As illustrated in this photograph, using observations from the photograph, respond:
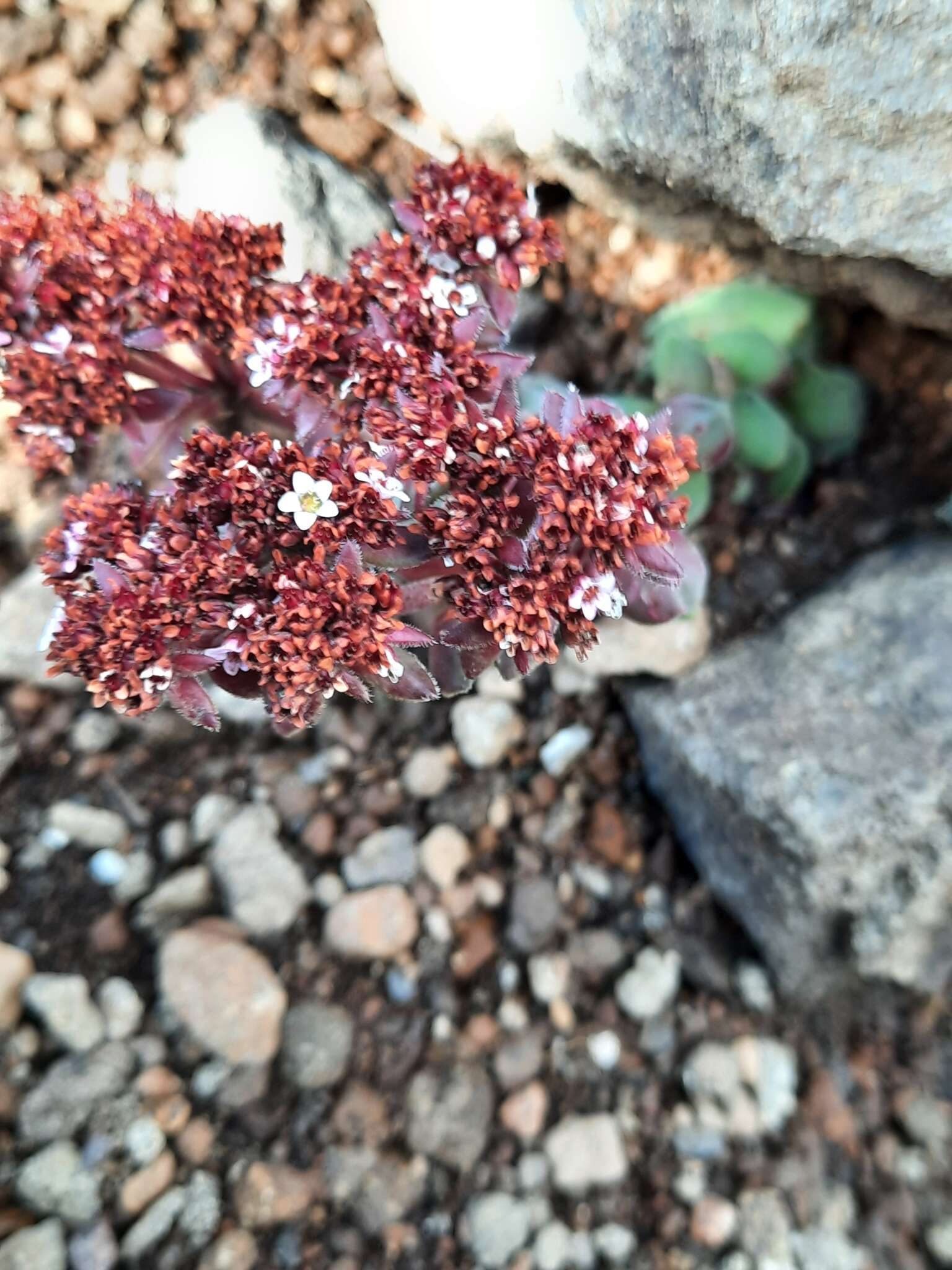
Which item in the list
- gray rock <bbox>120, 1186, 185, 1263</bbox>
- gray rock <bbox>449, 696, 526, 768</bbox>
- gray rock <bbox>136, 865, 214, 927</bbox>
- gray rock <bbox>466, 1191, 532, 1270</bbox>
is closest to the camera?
gray rock <bbox>120, 1186, 185, 1263</bbox>

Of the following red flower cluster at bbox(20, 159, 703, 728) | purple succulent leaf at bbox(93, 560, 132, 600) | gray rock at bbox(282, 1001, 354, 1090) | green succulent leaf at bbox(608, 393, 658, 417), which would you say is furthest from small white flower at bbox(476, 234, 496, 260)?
gray rock at bbox(282, 1001, 354, 1090)

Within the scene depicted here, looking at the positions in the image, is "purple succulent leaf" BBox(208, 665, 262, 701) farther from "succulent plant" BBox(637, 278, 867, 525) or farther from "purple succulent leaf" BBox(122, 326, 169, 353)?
"succulent plant" BBox(637, 278, 867, 525)

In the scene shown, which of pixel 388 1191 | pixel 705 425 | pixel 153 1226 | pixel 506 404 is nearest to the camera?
pixel 506 404

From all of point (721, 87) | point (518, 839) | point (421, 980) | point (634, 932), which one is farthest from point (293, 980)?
point (721, 87)

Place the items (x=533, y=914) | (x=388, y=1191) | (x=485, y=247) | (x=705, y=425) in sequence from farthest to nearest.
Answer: (x=533, y=914)
(x=705, y=425)
(x=388, y=1191)
(x=485, y=247)

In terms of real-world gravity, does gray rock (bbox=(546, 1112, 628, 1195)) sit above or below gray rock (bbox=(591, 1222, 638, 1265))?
above

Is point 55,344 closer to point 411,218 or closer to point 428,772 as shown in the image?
point 411,218

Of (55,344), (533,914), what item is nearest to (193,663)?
(55,344)

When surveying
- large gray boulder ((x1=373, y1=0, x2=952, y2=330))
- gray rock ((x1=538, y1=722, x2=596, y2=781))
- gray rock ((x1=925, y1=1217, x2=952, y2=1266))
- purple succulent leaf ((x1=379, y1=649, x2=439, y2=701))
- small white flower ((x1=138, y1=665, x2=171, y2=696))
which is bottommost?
gray rock ((x1=925, y1=1217, x2=952, y2=1266))
